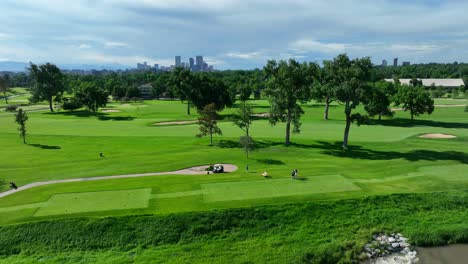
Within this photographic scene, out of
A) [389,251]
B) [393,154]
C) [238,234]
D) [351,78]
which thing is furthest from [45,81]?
[389,251]

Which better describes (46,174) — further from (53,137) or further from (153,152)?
(53,137)

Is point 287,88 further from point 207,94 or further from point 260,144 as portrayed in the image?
point 207,94

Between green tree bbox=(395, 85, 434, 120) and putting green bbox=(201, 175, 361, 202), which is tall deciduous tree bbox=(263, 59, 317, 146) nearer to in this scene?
putting green bbox=(201, 175, 361, 202)

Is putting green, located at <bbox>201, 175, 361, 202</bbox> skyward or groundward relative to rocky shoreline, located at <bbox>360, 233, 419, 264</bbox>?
skyward

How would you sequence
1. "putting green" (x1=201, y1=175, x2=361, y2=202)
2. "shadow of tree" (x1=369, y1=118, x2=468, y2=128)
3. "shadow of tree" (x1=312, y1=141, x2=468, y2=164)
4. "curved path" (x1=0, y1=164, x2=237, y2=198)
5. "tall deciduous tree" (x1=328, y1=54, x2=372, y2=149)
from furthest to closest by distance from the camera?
"shadow of tree" (x1=369, y1=118, x2=468, y2=128)
"tall deciduous tree" (x1=328, y1=54, x2=372, y2=149)
"shadow of tree" (x1=312, y1=141, x2=468, y2=164)
"curved path" (x1=0, y1=164, x2=237, y2=198)
"putting green" (x1=201, y1=175, x2=361, y2=202)

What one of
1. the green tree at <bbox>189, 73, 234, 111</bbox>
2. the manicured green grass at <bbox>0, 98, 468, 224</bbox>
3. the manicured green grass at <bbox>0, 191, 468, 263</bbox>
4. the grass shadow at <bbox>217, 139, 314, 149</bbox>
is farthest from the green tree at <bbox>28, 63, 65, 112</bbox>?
the manicured green grass at <bbox>0, 191, 468, 263</bbox>

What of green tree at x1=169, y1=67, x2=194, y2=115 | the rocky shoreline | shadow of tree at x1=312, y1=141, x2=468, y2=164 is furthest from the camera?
green tree at x1=169, y1=67, x2=194, y2=115
